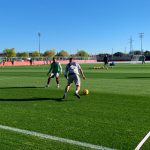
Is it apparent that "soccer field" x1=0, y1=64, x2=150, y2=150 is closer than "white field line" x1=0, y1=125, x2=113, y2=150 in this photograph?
No

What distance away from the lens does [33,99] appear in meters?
15.1

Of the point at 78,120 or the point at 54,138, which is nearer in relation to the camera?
the point at 54,138

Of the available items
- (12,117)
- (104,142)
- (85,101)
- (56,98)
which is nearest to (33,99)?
(56,98)

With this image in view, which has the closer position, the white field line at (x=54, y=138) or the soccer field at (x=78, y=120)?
the white field line at (x=54, y=138)

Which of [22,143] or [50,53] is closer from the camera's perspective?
[22,143]

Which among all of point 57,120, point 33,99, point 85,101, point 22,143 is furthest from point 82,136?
point 33,99

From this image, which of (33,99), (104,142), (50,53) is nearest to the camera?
(104,142)

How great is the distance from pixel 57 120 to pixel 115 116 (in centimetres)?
168

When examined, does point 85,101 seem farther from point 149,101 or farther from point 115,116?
point 115,116

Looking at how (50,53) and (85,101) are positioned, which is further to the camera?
(50,53)

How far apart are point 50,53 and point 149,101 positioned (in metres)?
162

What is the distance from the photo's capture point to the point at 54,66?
838 inches

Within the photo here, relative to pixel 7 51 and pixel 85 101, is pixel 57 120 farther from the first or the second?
pixel 7 51

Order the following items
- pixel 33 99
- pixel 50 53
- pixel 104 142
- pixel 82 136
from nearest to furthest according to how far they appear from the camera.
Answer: pixel 104 142, pixel 82 136, pixel 33 99, pixel 50 53
